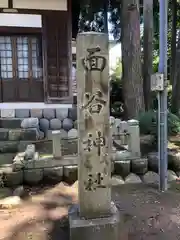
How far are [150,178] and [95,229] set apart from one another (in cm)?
256

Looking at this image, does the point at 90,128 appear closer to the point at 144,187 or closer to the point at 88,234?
the point at 88,234

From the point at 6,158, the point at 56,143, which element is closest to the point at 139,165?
the point at 56,143

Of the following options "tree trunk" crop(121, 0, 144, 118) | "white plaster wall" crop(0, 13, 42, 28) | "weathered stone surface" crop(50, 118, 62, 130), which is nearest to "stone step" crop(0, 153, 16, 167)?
"weathered stone surface" crop(50, 118, 62, 130)

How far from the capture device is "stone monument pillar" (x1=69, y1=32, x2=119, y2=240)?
286 cm

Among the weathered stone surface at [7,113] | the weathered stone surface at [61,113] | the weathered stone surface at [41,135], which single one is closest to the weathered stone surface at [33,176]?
the weathered stone surface at [41,135]

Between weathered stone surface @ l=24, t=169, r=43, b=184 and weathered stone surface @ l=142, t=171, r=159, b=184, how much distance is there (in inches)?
73.8

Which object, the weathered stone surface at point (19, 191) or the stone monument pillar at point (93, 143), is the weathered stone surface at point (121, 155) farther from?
the stone monument pillar at point (93, 143)

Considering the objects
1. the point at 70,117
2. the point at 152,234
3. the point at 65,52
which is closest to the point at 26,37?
the point at 65,52

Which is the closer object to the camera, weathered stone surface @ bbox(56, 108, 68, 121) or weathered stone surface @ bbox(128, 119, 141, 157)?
weathered stone surface @ bbox(128, 119, 141, 157)

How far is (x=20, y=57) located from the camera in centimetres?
839

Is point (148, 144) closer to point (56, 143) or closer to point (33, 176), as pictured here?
point (56, 143)

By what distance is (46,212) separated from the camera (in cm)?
391

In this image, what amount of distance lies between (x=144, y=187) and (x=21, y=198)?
2.03 m

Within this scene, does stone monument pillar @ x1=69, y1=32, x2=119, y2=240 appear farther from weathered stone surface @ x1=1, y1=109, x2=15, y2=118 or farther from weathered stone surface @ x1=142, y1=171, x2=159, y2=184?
weathered stone surface @ x1=1, y1=109, x2=15, y2=118
